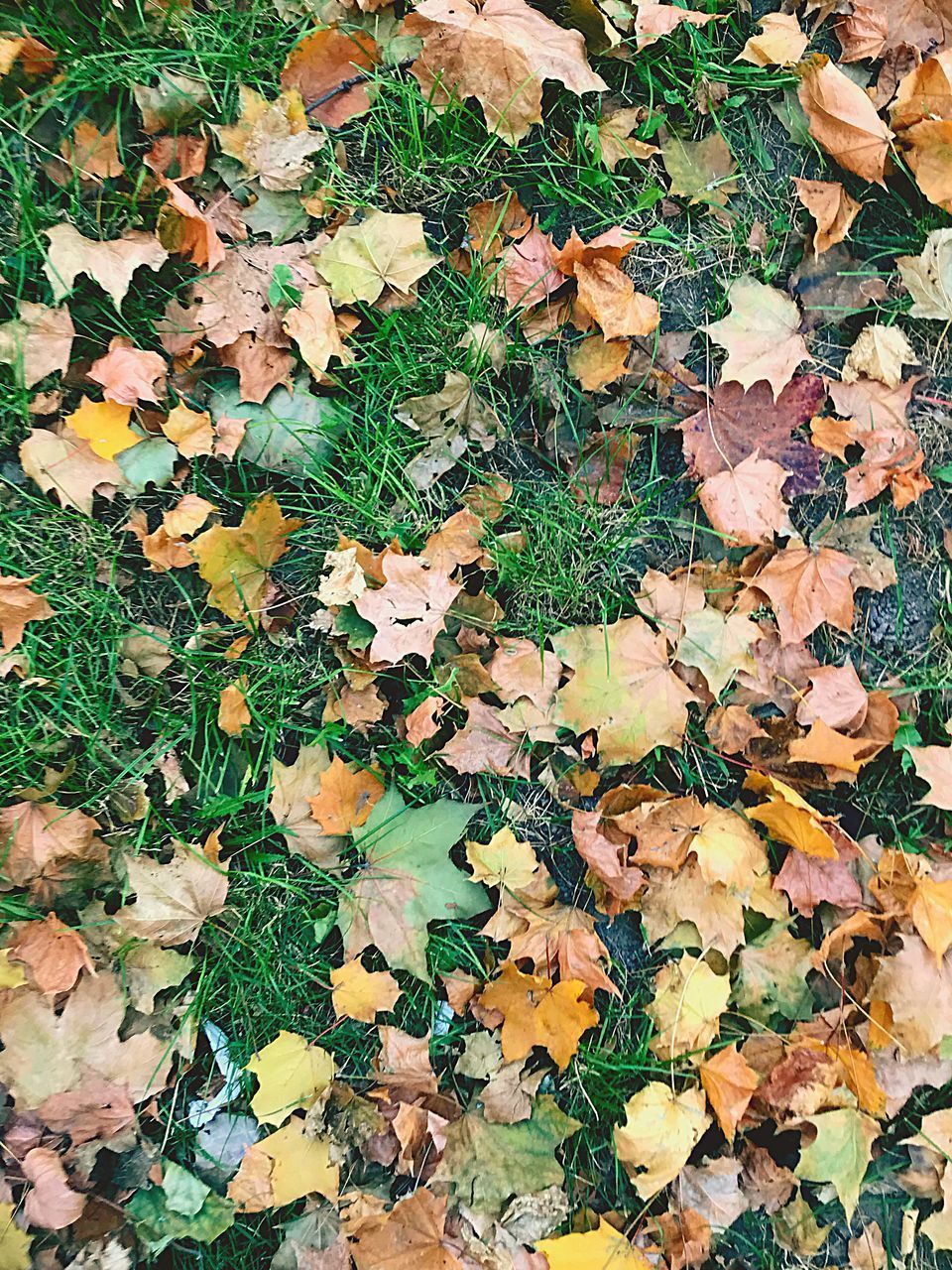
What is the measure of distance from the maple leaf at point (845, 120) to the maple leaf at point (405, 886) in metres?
1.71

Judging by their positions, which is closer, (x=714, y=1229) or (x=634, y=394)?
(x=714, y=1229)

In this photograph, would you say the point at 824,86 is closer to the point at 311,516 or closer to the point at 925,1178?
the point at 311,516

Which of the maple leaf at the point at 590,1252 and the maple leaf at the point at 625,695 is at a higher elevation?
the maple leaf at the point at 625,695

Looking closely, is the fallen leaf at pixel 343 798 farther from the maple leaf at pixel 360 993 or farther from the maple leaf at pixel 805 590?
the maple leaf at pixel 805 590

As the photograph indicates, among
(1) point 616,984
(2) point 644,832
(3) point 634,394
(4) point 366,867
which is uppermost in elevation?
(3) point 634,394

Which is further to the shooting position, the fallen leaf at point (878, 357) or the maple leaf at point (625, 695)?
the fallen leaf at point (878, 357)

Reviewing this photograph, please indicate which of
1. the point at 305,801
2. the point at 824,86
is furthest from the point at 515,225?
the point at 305,801

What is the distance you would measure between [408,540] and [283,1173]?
1.35 metres

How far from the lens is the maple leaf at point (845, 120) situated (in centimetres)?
206

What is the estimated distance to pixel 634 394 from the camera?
209cm

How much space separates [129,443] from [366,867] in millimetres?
1042

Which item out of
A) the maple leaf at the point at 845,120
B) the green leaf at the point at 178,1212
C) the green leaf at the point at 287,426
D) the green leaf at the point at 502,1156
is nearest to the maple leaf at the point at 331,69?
the green leaf at the point at 287,426

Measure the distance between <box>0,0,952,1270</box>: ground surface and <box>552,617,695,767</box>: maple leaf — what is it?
8 cm

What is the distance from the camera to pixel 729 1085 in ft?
6.35
